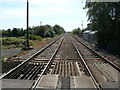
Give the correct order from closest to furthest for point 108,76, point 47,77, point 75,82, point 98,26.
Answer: point 75,82, point 47,77, point 108,76, point 98,26

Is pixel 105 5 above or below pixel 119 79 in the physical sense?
above

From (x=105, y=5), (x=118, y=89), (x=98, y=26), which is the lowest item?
(x=118, y=89)

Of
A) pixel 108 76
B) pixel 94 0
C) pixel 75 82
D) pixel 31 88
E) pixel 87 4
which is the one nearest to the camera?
pixel 31 88

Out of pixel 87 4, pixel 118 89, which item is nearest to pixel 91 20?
pixel 87 4

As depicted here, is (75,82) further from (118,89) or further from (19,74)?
(19,74)

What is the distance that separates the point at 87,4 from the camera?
24312mm

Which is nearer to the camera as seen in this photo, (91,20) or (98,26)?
(98,26)

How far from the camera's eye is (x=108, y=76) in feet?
22.4

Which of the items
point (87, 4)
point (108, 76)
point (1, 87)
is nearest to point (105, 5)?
point (87, 4)

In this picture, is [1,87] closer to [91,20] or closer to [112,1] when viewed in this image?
[112,1]

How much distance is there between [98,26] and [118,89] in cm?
1679

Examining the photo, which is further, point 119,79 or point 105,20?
point 105,20

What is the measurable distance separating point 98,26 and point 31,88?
17567mm

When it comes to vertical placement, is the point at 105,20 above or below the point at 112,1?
below
